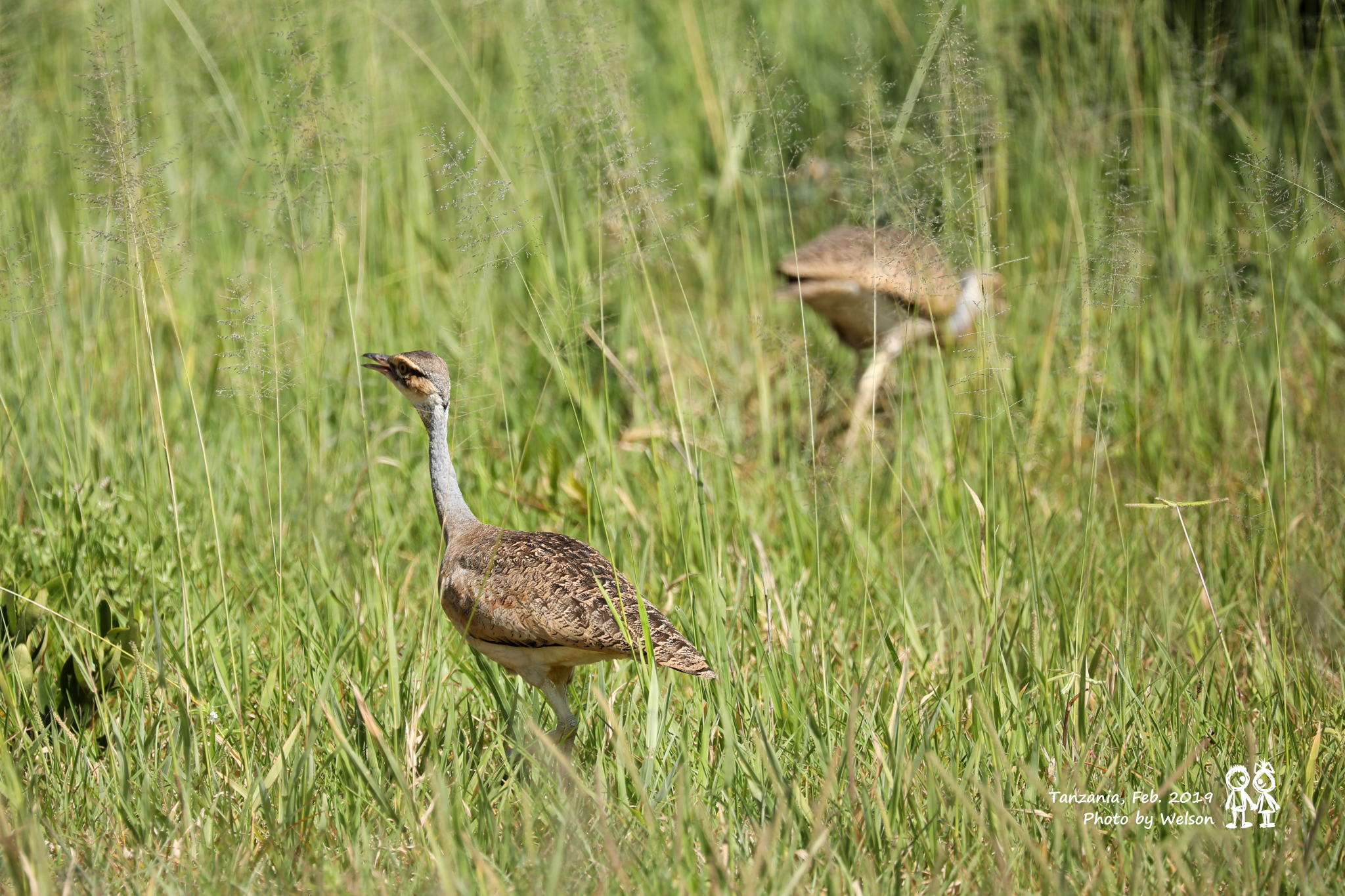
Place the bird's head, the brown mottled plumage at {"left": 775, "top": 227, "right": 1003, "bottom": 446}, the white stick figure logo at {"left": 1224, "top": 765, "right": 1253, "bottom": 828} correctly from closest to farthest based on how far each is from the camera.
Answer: the white stick figure logo at {"left": 1224, "top": 765, "right": 1253, "bottom": 828}, the bird's head, the brown mottled plumage at {"left": 775, "top": 227, "right": 1003, "bottom": 446}

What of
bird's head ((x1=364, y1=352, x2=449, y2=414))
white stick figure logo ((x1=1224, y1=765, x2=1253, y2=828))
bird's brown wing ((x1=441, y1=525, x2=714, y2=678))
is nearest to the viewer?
white stick figure logo ((x1=1224, y1=765, x2=1253, y2=828))

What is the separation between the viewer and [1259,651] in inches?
121

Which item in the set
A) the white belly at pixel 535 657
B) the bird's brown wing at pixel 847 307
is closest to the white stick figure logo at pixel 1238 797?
the white belly at pixel 535 657

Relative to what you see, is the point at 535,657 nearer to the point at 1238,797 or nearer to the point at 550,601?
the point at 550,601

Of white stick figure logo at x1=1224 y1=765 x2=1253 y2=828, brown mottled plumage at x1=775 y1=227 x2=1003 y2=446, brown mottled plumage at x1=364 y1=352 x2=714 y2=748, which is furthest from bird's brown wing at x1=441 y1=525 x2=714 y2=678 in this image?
brown mottled plumage at x1=775 y1=227 x2=1003 y2=446

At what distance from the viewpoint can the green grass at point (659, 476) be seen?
7.76 feet

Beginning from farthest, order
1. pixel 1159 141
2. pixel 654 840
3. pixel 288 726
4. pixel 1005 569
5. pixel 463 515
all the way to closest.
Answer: pixel 1159 141
pixel 1005 569
pixel 463 515
pixel 288 726
pixel 654 840

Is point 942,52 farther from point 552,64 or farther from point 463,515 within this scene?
point 463,515

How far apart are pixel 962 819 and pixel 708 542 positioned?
100cm

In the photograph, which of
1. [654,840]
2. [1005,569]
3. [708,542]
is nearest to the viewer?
[654,840]

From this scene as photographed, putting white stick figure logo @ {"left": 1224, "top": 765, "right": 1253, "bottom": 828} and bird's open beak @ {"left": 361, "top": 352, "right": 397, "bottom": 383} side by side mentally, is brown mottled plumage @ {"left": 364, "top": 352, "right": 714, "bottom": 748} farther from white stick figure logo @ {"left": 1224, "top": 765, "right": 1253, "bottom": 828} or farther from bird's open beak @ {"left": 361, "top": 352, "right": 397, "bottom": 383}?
white stick figure logo @ {"left": 1224, "top": 765, "right": 1253, "bottom": 828}

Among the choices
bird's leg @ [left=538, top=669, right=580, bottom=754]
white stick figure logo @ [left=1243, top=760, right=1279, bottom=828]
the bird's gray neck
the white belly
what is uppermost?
the bird's gray neck

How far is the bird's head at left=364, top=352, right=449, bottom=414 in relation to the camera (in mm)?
3238

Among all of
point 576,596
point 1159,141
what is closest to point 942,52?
point 576,596
